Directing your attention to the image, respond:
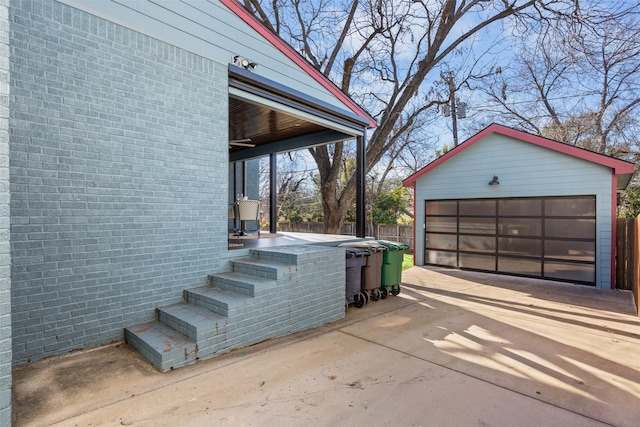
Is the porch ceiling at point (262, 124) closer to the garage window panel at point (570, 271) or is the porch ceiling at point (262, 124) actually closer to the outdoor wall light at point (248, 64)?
the outdoor wall light at point (248, 64)

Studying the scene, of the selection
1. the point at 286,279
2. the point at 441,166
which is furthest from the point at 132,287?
the point at 441,166

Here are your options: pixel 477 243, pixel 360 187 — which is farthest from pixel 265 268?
pixel 477 243

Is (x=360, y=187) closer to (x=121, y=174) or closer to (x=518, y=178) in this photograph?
(x=518, y=178)

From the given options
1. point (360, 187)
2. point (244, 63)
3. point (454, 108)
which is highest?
point (454, 108)

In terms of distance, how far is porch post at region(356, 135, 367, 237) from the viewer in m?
7.21

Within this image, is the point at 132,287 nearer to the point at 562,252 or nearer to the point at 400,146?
the point at 562,252

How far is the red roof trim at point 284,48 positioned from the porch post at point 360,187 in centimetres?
69

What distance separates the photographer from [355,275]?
5496 millimetres

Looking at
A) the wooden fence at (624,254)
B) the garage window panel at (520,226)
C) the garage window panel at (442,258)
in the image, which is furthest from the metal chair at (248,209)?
the wooden fence at (624,254)

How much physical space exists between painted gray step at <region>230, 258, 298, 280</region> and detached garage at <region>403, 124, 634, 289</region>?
22.1 ft

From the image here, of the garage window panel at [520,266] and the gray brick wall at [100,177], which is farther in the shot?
the garage window panel at [520,266]

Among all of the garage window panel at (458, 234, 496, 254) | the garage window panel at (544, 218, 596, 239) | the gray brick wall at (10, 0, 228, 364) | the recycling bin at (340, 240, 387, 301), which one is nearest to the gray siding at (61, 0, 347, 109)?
the gray brick wall at (10, 0, 228, 364)

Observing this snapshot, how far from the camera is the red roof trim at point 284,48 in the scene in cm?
495

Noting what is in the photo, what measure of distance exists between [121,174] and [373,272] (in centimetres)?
418
